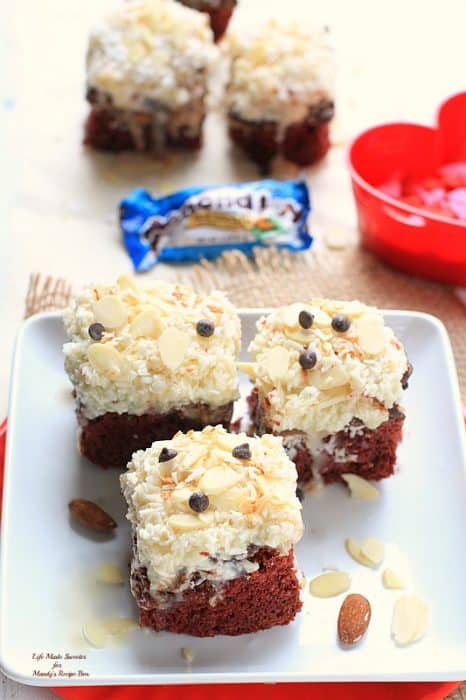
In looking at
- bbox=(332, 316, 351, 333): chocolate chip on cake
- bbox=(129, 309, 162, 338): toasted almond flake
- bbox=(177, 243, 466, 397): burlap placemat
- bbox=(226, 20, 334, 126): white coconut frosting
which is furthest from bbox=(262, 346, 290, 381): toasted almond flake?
bbox=(226, 20, 334, 126): white coconut frosting

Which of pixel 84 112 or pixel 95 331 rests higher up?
pixel 95 331

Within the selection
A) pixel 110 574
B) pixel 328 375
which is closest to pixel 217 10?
pixel 328 375

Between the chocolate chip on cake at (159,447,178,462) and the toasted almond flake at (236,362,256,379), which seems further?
the toasted almond flake at (236,362,256,379)

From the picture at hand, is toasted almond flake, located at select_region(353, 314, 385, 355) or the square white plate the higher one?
toasted almond flake, located at select_region(353, 314, 385, 355)

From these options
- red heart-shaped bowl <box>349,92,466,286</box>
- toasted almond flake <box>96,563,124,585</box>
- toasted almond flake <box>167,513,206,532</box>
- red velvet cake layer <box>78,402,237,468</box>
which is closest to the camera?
toasted almond flake <box>167,513,206,532</box>

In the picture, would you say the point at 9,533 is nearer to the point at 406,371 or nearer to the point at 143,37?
the point at 406,371

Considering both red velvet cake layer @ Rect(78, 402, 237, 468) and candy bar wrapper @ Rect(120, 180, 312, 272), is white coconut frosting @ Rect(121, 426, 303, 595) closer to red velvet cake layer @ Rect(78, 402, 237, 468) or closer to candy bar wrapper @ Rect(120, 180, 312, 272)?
red velvet cake layer @ Rect(78, 402, 237, 468)

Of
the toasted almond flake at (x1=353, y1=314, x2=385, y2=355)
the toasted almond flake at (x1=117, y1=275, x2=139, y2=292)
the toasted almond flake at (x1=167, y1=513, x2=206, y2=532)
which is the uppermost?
the toasted almond flake at (x1=353, y1=314, x2=385, y2=355)

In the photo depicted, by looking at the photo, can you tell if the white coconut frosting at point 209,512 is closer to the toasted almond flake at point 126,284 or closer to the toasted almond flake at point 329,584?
the toasted almond flake at point 329,584

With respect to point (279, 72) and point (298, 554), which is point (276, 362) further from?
point (279, 72)
